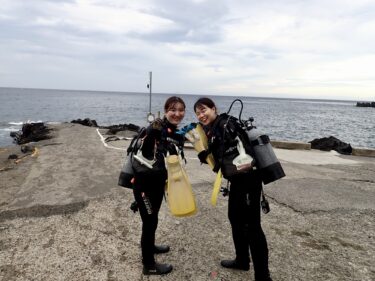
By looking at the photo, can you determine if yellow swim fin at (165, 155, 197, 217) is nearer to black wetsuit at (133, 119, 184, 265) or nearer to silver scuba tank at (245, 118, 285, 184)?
black wetsuit at (133, 119, 184, 265)

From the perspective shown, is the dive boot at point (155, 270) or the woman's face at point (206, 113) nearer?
Result: the woman's face at point (206, 113)

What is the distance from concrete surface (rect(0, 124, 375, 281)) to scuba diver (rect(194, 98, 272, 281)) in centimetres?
58

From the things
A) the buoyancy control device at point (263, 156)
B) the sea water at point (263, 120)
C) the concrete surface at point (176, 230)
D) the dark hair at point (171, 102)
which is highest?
the dark hair at point (171, 102)

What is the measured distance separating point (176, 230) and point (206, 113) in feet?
7.78

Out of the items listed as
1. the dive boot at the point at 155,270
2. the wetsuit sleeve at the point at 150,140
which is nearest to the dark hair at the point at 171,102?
the wetsuit sleeve at the point at 150,140

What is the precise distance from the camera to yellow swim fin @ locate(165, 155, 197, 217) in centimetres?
315

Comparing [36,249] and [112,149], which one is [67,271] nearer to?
[36,249]

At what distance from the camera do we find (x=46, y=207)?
18.8 ft

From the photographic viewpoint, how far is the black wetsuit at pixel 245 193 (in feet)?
10.2

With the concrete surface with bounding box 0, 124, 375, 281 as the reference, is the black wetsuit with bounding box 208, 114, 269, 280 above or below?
above

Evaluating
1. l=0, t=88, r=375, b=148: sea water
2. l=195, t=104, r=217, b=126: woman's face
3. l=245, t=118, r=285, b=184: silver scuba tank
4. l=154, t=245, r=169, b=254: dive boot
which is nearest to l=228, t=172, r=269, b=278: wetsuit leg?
l=245, t=118, r=285, b=184: silver scuba tank

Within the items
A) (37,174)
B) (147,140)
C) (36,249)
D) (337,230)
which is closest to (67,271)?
(36,249)

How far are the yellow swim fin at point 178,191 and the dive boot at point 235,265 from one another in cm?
108

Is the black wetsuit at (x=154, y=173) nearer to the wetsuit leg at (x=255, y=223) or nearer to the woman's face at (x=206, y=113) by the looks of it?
the woman's face at (x=206, y=113)
